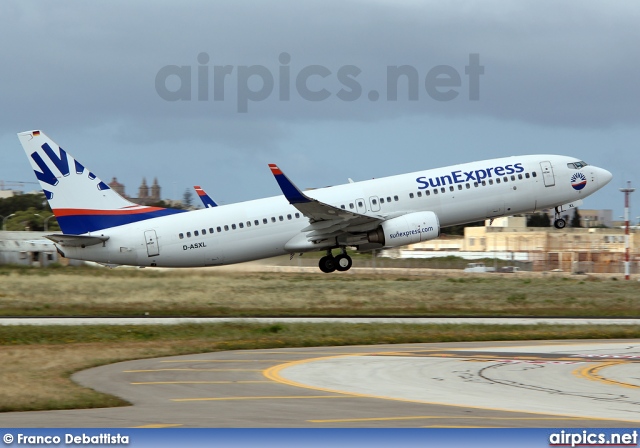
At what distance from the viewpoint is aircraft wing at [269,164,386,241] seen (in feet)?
149

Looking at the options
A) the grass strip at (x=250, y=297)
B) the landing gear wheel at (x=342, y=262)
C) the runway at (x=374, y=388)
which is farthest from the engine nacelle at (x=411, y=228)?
the runway at (x=374, y=388)

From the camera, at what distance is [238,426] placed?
15.8 metres

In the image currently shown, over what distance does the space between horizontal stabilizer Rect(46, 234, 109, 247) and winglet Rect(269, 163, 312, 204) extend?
9174mm

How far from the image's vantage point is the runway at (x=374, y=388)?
55.1ft

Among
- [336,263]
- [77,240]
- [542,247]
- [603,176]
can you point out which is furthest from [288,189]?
[542,247]

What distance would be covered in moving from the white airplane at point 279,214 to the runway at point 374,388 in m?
16.5

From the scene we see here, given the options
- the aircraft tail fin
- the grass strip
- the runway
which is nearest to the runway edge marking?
the runway

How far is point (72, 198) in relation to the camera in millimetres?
47844

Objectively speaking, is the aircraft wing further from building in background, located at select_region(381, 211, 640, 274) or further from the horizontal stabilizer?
building in background, located at select_region(381, 211, 640, 274)

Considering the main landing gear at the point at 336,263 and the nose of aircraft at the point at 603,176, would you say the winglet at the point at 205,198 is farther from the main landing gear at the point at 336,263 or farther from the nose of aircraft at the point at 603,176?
the nose of aircraft at the point at 603,176

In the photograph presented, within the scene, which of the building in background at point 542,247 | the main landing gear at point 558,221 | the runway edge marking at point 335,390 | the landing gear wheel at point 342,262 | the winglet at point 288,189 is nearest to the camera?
the runway edge marking at point 335,390

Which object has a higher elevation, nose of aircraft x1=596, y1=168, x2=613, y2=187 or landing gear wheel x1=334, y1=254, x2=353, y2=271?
nose of aircraft x1=596, y1=168, x2=613, y2=187

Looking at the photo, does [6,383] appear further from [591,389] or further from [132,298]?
[132,298]

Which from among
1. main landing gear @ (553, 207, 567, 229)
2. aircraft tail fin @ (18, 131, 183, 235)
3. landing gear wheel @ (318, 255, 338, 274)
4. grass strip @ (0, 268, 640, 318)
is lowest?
grass strip @ (0, 268, 640, 318)
